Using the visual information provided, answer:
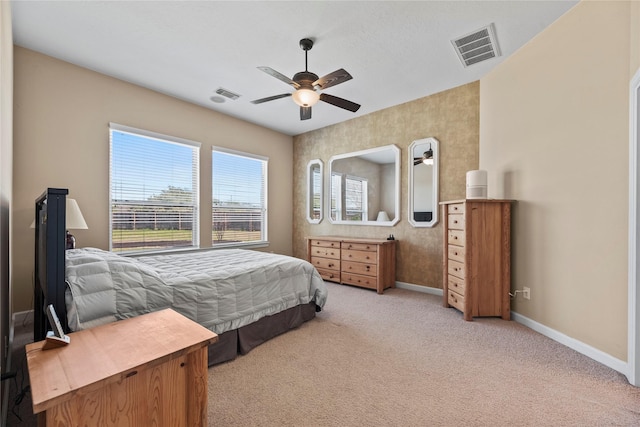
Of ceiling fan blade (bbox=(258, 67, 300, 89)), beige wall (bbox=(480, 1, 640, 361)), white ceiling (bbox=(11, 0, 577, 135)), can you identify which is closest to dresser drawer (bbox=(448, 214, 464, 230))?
beige wall (bbox=(480, 1, 640, 361))

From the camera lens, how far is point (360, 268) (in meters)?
4.35

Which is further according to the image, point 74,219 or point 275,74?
point 74,219

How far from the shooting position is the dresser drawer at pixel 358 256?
422 cm

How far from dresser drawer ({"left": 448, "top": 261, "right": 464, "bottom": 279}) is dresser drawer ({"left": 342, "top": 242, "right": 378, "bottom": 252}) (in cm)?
108

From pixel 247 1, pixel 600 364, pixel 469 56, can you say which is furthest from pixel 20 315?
pixel 469 56

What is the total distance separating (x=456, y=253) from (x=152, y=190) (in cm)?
419

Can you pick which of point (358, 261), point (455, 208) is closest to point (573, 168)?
point (455, 208)

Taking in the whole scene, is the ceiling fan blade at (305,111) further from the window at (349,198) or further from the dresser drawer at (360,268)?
the dresser drawer at (360,268)

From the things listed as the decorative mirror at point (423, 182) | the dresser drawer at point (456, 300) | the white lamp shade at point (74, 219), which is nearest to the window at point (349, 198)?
the decorative mirror at point (423, 182)

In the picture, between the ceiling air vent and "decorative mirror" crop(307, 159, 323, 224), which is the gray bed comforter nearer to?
"decorative mirror" crop(307, 159, 323, 224)

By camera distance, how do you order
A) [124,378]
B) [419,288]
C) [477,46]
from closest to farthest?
[124,378], [477,46], [419,288]

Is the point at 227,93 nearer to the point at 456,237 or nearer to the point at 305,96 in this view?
the point at 305,96

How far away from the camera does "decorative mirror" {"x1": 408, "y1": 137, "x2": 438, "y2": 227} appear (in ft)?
13.4

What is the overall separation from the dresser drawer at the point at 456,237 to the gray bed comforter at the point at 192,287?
5.57 ft
